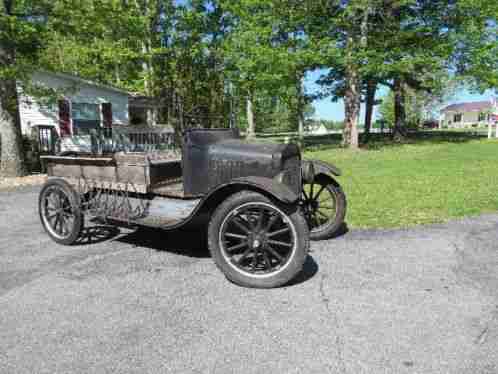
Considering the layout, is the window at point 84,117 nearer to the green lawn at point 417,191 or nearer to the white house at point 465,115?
the green lawn at point 417,191

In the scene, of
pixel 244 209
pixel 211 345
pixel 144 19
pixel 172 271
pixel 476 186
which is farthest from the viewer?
pixel 144 19

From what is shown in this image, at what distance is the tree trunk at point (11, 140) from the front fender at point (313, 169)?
32.0ft

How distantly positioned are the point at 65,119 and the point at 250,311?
1595 centimetres

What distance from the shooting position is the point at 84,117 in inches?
658

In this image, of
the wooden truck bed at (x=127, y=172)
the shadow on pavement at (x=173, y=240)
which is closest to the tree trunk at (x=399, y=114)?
the shadow on pavement at (x=173, y=240)

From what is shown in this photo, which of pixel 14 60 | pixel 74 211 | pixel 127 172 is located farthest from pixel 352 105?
pixel 74 211

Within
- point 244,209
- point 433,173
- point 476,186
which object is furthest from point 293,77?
point 244,209

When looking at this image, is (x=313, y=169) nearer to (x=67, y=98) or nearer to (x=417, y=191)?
(x=417, y=191)

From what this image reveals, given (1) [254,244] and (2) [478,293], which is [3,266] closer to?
(1) [254,244]

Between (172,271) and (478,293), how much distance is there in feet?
9.40

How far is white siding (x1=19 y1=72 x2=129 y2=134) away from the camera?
15609mm

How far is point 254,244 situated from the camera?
3.41m

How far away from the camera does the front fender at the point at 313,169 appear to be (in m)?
4.48

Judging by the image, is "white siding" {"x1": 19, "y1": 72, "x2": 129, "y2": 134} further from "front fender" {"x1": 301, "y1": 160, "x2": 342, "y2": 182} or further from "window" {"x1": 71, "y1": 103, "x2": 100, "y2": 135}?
"front fender" {"x1": 301, "y1": 160, "x2": 342, "y2": 182}
